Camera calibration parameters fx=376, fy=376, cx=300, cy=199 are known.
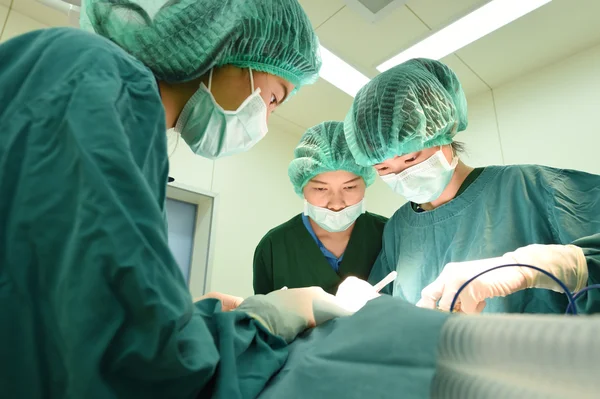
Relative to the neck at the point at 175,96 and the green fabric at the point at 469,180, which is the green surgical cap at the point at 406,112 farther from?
the neck at the point at 175,96

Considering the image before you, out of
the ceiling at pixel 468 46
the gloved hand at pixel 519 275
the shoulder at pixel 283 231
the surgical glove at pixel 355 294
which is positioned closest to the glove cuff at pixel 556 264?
the gloved hand at pixel 519 275

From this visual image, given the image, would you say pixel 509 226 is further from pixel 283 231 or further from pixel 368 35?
pixel 368 35

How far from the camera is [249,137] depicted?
44.1 inches

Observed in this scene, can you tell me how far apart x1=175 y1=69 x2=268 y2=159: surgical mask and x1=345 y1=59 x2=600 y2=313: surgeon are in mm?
494

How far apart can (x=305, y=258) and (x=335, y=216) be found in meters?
0.25

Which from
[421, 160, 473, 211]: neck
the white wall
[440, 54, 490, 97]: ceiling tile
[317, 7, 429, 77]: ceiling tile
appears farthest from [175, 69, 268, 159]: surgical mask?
the white wall

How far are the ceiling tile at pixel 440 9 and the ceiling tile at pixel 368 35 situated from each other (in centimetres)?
5

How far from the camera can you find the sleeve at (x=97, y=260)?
38cm

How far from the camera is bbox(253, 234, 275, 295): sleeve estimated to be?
6.00 ft

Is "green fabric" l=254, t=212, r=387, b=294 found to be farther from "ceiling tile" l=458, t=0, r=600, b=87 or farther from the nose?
"ceiling tile" l=458, t=0, r=600, b=87

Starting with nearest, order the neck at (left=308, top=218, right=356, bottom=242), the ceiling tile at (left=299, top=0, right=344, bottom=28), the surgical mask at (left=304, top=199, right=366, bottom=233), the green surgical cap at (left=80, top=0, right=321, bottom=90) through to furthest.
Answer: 1. the green surgical cap at (left=80, top=0, right=321, bottom=90)
2. the surgical mask at (left=304, top=199, right=366, bottom=233)
3. the neck at (left=308, top=218, right=356, bottom=242)
4. the ceiling tile at (left=299, top=0, right=344, bottom=28)

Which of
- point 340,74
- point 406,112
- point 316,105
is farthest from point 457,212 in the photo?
point 316,105

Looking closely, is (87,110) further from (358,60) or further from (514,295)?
(358,60)

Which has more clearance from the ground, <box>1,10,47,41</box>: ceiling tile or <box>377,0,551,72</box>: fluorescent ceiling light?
<box>377,0,551,72</box>: fluorescent ceiling light
